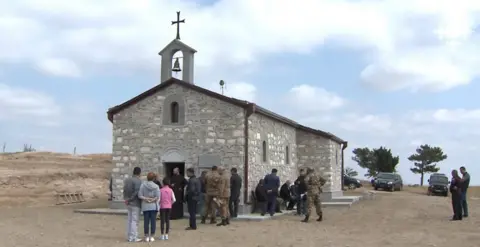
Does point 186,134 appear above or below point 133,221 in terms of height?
above

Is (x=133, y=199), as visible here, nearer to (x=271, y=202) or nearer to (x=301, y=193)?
(x=271, y=202)

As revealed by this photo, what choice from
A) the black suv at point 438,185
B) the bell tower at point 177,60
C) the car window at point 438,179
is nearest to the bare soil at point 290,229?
the bell tower at point 177,60

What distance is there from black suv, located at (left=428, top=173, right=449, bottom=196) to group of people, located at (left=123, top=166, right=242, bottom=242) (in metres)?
23.2

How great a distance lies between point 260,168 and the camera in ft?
62.1

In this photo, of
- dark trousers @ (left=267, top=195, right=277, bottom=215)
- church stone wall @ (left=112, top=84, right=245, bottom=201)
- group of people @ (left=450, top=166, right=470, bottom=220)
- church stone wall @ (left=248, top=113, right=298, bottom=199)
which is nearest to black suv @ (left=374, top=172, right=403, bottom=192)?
church stone wall @ (left=248, top=113, right=298, bottom=199)

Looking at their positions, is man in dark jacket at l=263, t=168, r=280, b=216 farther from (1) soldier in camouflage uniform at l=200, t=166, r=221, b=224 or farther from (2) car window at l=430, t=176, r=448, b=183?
(2) car window at l=430, t=176, r=448, b=183

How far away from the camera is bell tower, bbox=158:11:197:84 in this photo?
18.9m

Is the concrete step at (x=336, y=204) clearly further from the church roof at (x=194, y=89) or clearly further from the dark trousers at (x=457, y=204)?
the dark trousers at (x=457, y=204)

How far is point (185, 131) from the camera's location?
18.2 meters

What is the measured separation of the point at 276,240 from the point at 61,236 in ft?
17.0

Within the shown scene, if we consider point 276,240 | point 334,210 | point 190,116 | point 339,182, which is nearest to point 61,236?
point 276,240

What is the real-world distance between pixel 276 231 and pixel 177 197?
11.5 feet

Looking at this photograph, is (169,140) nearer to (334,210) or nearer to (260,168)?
(260,168)

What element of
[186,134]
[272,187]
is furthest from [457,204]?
[186,134]
